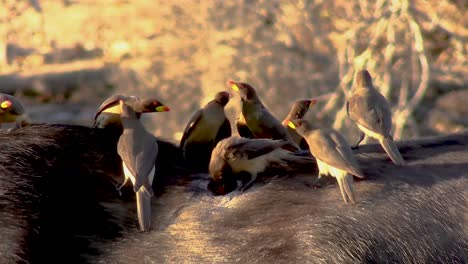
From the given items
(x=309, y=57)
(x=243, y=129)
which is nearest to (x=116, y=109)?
(x=243, y=129)

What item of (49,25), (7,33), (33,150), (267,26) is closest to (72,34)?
(49,25)

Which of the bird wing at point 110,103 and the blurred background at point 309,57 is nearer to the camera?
the bird wing at point 110,103

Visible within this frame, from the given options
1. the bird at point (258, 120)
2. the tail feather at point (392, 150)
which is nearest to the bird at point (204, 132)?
the bird at point (258, 120)

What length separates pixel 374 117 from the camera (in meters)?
3.59

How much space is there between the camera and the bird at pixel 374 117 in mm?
3371

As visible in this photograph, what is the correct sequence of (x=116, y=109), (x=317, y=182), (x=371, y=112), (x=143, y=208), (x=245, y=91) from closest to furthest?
(x=143, y=208) < (x=317, y=182) < (x=116, y=109) < (x=371, y=112) < (x=245, y=91)

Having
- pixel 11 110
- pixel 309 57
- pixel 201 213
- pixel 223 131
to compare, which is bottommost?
pixel 309 57

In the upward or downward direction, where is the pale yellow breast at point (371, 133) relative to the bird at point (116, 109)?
downward

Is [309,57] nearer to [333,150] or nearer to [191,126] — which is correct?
[191,126]

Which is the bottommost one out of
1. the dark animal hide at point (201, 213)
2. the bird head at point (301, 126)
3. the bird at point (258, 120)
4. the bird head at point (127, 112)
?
the dark animal hide at point (201, 213)

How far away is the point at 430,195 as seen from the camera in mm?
3217

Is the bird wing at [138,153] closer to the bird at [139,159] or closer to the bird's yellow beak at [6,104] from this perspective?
the bird at [139,159]

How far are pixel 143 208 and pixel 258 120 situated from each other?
917 millimetres

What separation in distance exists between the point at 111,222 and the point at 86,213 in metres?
0.08
